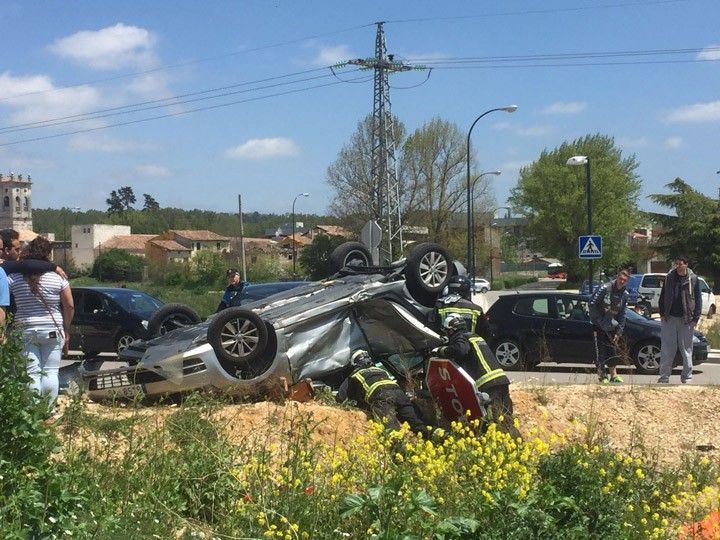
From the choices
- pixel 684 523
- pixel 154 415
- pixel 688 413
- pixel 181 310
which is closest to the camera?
pixel 684 523

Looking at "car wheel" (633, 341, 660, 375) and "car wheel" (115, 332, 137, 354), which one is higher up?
"car wheel" (115, 332, 137, 354)

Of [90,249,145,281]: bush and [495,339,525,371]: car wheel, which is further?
[90,249,145,281]: bush

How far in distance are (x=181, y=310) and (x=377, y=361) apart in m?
2.43

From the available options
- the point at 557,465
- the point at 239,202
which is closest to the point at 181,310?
the point at 557,465

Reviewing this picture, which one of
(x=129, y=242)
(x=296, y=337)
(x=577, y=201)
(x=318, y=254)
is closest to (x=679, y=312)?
(x=296, y=337)

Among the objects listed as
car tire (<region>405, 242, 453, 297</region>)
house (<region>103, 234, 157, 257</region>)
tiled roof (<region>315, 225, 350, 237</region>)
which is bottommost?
car tire (<region>405, 242, 453, 297</region>)

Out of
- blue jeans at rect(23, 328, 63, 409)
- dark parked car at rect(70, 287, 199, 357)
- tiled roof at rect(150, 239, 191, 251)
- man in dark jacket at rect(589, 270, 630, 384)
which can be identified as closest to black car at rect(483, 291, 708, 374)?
man in dark jacket at rect(589, 270, 630, 384)

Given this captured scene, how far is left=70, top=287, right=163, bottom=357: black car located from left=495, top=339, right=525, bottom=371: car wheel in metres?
6.91

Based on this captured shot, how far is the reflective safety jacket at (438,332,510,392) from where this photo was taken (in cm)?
755

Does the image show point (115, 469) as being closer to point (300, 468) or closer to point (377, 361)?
point (300, 468)

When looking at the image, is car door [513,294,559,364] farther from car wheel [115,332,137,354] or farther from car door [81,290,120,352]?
car door [81,290,120,352]

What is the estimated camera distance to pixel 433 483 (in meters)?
5.07

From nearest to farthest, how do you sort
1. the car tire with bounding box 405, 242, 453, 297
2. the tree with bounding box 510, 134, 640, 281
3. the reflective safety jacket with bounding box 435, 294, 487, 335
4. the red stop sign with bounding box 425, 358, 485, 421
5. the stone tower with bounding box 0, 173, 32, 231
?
the red stop sign with bounding box 425, 358, 485, 421, the reflective safety jacket with bounding box 435, 294, 487, 335, the car tire with bounding box 405, 242, 453, 297, the tree with bounding box 510, 134, 640, 281, the stone tower with bounding box 0, 173, 32, 231

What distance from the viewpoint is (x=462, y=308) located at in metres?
8.39
